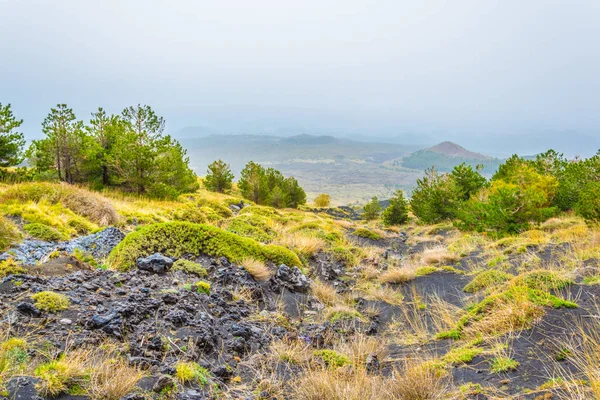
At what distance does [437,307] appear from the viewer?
6844 mm

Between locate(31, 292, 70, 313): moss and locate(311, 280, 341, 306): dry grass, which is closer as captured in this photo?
locate(31, 292, 70, 313): moss

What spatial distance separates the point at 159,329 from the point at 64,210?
7.86 metres

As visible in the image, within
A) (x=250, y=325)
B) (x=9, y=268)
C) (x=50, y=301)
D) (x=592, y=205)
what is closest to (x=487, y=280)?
(x=250, y=325)

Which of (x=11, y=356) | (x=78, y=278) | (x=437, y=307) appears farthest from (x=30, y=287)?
(x=437, y=307)

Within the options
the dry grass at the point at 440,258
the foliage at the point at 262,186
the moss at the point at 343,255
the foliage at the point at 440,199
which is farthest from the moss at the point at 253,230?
the foliage at the point at 262,186

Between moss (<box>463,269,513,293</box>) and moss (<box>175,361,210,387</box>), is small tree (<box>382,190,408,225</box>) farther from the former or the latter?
moss (<box>175,361,210,387</box>)

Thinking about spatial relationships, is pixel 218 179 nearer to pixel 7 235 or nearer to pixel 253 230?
pixel 253 230

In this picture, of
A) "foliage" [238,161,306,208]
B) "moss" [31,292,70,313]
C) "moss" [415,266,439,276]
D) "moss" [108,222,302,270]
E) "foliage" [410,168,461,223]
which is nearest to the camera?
"moss" [31,292,70,313]

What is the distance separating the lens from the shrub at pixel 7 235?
577cm

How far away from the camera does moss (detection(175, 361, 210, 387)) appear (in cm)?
329

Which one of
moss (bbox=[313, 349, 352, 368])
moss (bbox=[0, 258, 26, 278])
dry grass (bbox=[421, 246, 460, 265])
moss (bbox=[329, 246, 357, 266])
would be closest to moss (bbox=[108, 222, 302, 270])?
moss (bbox=[0, 258, 26, 278])

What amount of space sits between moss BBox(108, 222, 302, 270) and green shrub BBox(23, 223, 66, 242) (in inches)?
69.9

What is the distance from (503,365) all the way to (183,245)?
630 centimetres

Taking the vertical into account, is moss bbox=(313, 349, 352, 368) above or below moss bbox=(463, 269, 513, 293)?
above
